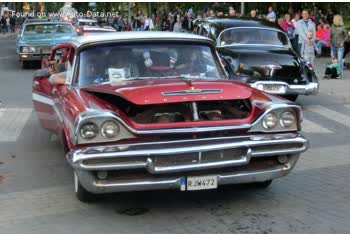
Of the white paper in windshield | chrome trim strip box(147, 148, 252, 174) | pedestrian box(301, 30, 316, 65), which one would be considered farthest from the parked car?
chrome trim strip box(147, 148, 252, 174)

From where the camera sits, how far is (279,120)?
19.0 ft

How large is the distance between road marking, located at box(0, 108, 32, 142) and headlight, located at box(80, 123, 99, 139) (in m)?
4.28

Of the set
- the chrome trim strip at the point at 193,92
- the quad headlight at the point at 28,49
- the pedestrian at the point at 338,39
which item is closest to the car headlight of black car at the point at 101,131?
the chrome trim strip at the point at 193,92

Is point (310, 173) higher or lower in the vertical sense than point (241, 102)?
lower

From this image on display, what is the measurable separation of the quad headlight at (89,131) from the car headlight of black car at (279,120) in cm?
142

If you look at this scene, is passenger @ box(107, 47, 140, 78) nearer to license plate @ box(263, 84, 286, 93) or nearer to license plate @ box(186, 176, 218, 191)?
license plate @ box(186, 176, 218, 191)

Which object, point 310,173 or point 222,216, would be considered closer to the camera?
point 222,216

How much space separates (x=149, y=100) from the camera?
18.2ft

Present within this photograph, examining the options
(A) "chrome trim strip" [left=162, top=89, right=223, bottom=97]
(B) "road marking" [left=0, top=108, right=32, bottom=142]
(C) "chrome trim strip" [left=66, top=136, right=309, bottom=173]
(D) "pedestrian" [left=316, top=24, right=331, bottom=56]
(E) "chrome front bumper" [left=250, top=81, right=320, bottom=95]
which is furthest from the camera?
(D) "pedestrian" [left=316, top=24, right=331, bottom=56]

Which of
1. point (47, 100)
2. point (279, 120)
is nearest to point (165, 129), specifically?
point (279, 120)

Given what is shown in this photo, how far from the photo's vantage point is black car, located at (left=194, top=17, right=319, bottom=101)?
12016 millimetres

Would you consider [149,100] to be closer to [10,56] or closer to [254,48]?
[254,48]

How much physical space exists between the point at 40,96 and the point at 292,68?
19.0ft

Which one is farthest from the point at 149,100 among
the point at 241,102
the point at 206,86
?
the point at 241,102
